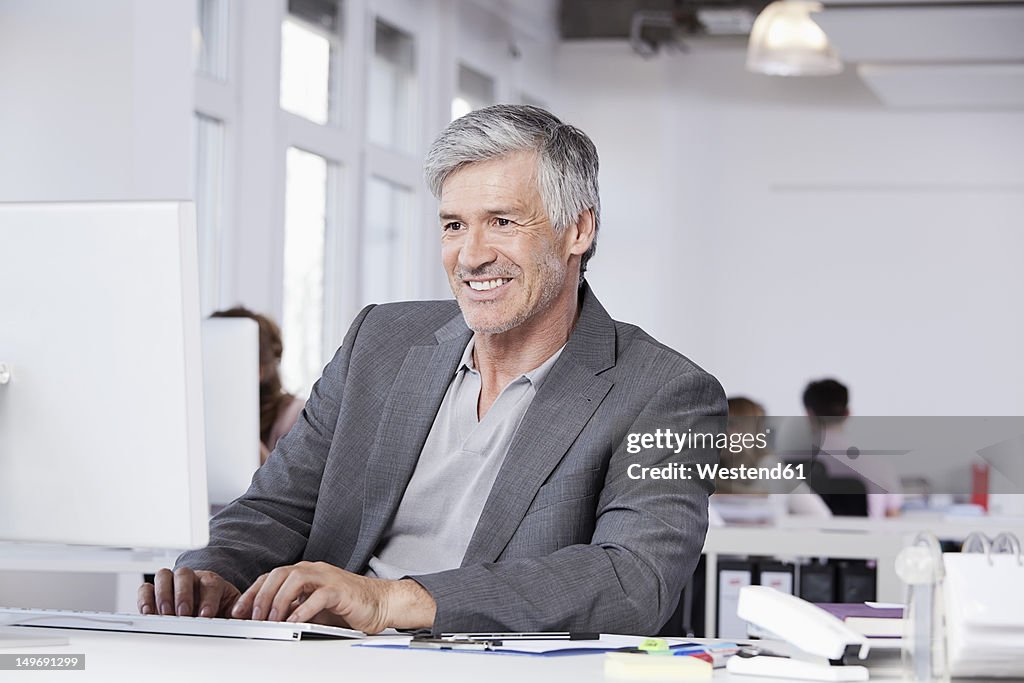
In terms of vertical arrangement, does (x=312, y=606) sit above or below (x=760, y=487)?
above

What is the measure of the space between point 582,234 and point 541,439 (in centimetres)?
36

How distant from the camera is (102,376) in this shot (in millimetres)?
1432

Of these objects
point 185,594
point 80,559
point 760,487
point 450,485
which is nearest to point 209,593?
point 185,594

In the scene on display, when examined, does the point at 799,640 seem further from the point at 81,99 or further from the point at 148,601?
the point at 81,99

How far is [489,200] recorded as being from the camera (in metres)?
2.02

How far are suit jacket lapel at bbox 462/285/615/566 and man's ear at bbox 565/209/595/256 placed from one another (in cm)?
17

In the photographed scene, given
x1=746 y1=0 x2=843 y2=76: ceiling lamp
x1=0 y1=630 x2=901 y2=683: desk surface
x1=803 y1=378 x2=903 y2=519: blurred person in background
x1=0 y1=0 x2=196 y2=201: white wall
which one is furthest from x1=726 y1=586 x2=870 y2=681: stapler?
x1=746 y1=0 x2=843 y2=76: ceiling lamp

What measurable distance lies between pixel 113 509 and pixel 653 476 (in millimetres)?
755

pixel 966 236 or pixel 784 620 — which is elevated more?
pixel 966 236

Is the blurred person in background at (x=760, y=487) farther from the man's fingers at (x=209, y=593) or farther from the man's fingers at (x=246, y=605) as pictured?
the man's fingers at (x=246, y=605)

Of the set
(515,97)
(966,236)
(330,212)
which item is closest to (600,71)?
(515,97)

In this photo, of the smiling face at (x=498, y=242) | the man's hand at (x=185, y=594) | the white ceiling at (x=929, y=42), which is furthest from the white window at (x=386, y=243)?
the man's hand at (x=185, y=594)

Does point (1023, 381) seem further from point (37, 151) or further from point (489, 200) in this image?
point (489, 200)

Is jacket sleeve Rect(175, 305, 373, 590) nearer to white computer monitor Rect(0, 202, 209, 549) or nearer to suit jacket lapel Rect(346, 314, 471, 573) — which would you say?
suit jacket lapel Rect(346, 314, 471, 573)
